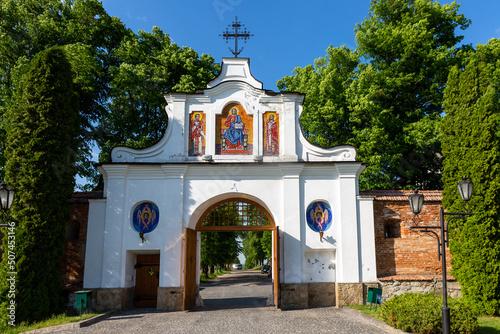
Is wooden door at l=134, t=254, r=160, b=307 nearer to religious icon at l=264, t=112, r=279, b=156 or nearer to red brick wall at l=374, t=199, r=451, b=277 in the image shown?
religious icon at l=264, t=112, r=279, b=156

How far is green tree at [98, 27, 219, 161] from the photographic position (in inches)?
758

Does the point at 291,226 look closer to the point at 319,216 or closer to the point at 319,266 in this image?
the point at 319,216

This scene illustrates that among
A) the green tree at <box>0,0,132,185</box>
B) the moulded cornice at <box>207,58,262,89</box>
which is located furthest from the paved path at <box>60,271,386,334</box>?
the moulded cornice at <box>207,58,262,89</box>

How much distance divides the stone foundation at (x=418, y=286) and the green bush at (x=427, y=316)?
397 cm

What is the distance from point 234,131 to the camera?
14.6 metres

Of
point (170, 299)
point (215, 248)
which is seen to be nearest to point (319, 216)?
point (170, 299)

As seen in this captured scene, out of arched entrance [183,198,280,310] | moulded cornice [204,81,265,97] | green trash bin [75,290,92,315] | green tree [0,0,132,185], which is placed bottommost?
green trash bin [75,290,92,315]

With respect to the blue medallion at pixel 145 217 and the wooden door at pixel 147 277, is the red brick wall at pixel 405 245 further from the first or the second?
the wooden door at pixel 147 277

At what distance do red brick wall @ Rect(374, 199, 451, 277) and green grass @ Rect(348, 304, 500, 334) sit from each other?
6.96ft

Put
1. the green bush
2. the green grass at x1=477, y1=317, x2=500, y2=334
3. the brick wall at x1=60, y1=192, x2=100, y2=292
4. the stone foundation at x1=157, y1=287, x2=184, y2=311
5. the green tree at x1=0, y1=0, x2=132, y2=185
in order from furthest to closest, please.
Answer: the green tree at x1=0, y1=0, x2=132, y2=185 → the brick wall at x1=60, y1=192, x2=100, y2=292 → the stone foundation at x1=157, y1=287, x2=184, y2=311 → the green grass at x1=477, y1=317, x2=500, y2=334 → the green bush

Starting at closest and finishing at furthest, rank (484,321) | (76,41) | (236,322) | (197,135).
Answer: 1. (484,321)
2. (236,322)
3. (197,135)
4. (76,41)

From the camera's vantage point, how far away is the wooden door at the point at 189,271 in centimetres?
1305

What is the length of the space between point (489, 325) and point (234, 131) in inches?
389

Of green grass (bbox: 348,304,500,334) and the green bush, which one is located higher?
the green bush
